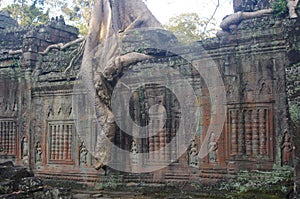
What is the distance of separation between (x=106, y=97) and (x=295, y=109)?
15.7 feet

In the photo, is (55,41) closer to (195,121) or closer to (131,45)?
(131,45)

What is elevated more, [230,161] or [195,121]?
[195,121]

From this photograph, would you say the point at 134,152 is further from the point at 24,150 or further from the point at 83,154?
the point at 24,150

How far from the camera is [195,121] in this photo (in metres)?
8.14

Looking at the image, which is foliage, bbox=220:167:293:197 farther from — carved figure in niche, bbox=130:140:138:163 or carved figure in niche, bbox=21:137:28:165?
carved figure in niche, bbox=21:137:28:165

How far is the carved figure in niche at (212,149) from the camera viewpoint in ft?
25.6

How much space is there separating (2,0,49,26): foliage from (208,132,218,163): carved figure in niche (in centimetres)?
1460

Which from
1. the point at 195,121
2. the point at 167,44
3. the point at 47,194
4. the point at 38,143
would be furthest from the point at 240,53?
the point at 38,143

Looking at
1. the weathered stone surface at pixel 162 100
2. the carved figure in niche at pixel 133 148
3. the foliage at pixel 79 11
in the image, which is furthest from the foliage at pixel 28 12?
the carved figure in niche at pixel 133 148

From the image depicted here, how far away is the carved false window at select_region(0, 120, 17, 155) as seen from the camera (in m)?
11.3

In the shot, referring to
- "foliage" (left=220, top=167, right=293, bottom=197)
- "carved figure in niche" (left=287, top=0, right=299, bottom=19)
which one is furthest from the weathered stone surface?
"carved figure in niche" (left=287, top=0, right=299, bottom=19)

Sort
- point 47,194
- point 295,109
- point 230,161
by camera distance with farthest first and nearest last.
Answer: point 230,161 → point 47,194 → point 295,109

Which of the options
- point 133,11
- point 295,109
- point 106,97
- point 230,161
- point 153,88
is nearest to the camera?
point 295,109

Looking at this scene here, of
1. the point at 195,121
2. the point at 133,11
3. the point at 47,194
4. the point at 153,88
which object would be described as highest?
the point at 133,11
